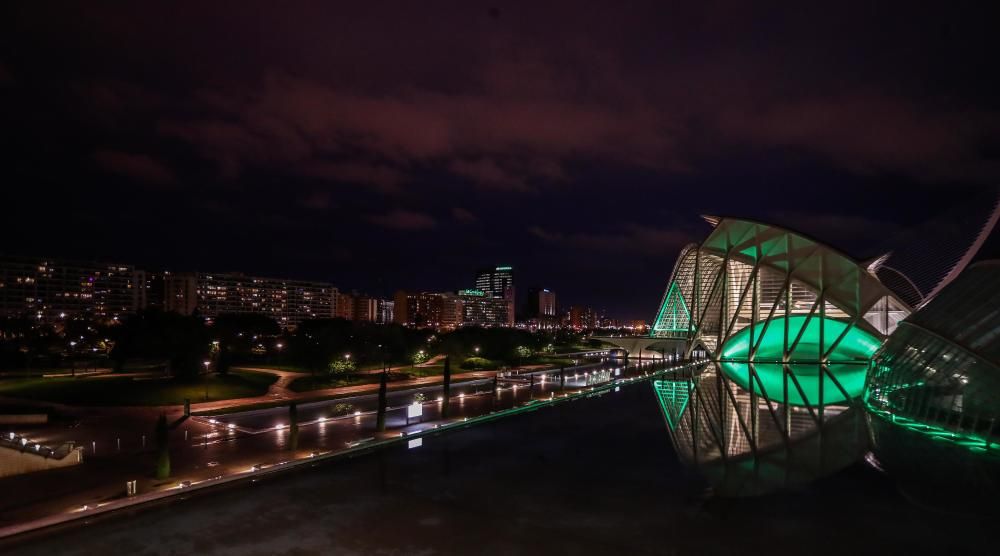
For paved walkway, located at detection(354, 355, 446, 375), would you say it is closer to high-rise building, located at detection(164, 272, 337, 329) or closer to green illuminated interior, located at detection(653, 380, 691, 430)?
green illuminated interior, located at detection(653, 380, 691, 430)

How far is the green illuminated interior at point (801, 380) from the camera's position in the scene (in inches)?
1033

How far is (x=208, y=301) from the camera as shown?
154125 mm

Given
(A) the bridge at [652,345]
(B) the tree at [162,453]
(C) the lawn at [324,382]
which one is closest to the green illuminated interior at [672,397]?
(B) the tree at [162,453]

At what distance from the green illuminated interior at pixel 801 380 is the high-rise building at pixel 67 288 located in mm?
122584

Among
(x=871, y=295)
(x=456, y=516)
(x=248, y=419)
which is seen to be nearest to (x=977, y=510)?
(x=456, y=516)

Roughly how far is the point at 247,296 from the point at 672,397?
6131 inches

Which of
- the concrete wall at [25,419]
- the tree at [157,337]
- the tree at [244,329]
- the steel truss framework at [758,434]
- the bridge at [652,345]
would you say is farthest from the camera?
the bridge at [652,345]

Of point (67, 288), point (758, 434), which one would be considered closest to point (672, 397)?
point (758, 434)

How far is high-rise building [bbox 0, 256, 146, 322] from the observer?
110188mm

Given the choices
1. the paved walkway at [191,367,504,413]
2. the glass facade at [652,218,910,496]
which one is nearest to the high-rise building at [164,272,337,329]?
the paved walkway at [191,367,504,413]

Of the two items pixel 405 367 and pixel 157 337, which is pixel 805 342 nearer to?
pixel 405 367

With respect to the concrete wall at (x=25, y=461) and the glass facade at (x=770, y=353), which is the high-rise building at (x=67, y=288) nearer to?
the concrete wall at (x=25, y=461)

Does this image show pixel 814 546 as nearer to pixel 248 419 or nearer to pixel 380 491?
pixel 380 491

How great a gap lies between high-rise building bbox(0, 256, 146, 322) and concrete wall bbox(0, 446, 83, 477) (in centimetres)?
11662
